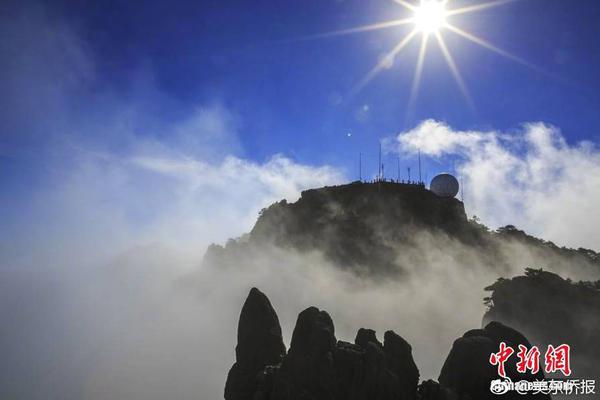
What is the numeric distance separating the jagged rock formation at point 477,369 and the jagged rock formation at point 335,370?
10.8 ft

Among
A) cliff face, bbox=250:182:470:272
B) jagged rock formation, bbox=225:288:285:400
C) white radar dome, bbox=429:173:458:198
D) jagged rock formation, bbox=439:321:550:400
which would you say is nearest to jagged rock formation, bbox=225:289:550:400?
jagged rock formation, bbox=439:321:550:400

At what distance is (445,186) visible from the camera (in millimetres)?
117750

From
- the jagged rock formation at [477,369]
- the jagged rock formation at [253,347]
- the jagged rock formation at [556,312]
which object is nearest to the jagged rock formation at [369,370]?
the jagged rock formation at [477,369]

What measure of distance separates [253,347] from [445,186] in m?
93.5

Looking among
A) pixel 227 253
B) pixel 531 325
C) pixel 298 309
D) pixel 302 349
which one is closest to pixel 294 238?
pixel 298 309

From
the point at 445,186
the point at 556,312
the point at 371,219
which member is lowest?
the point at 556,312

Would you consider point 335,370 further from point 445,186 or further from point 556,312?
point 445,186

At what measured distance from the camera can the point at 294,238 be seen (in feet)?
419

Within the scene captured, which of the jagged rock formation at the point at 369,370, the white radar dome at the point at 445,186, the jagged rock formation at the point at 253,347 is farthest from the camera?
the white radar dome at the point at 445,186

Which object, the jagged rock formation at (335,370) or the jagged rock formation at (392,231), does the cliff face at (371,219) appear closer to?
the jagged rock formation at (392,231)

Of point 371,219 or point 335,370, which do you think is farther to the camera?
point 371,219

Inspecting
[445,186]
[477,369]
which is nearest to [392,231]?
[445,186]

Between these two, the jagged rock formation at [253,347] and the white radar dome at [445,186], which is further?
the white radar dome at [445,186]

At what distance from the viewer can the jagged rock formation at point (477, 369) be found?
32.1 meters
